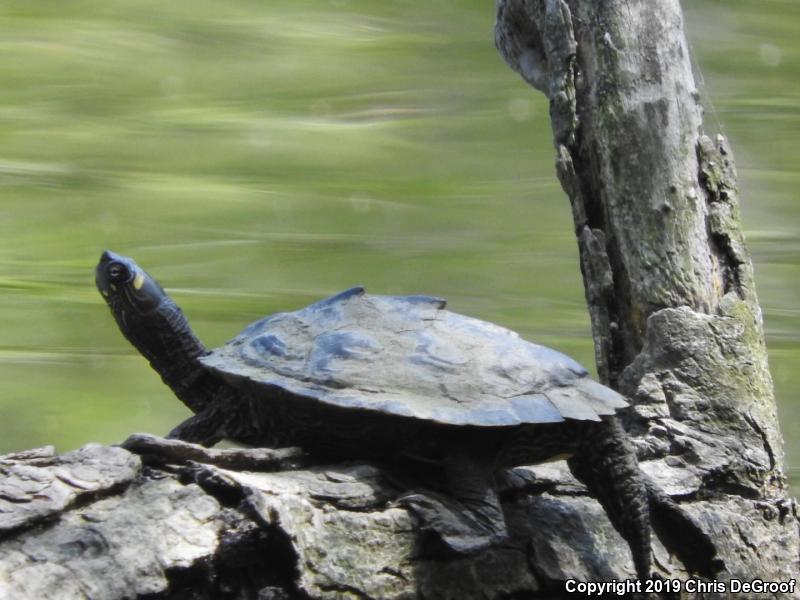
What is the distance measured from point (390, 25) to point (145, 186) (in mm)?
2464

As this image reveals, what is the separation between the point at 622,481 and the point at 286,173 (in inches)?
234

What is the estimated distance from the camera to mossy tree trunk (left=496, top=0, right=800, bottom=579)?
2346 millimetres

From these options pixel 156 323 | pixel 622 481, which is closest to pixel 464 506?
pixel 622 481

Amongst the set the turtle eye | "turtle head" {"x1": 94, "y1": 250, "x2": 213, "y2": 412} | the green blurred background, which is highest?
the turtle eye

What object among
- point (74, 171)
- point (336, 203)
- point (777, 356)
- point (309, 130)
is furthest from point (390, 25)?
point (777, 356)

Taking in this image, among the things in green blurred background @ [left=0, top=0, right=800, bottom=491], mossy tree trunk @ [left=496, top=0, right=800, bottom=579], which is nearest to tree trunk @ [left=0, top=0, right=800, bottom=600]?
mossy tree trunk @ [left=496, top=0, right=800, bottom=579]

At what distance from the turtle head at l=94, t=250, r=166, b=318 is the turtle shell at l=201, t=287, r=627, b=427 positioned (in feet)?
0.82

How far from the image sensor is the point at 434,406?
1760 mm

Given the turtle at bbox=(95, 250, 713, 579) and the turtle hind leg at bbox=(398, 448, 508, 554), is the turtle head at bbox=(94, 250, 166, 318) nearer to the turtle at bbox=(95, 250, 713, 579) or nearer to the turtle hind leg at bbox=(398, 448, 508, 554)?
the turtle at bbox=(95, 250, 713, 579)

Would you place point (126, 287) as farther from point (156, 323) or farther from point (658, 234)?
point (658, 234)

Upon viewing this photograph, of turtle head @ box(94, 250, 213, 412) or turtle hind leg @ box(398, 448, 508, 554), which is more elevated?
turtle head @ box(94, 250, 213, 412)

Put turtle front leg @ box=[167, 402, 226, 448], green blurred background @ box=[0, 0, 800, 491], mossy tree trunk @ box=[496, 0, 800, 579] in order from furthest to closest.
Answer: green blurred background @ box=[0, 0, 800, 491]
mossy tree trunk @ box=[496, 0, 800, 579]
turtle front leg @ box=[167, 402, 226, 448]

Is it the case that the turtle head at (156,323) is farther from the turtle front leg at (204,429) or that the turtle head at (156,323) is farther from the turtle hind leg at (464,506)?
the turtle hind leg at (464,506)

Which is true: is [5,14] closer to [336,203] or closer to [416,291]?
[336,203]
